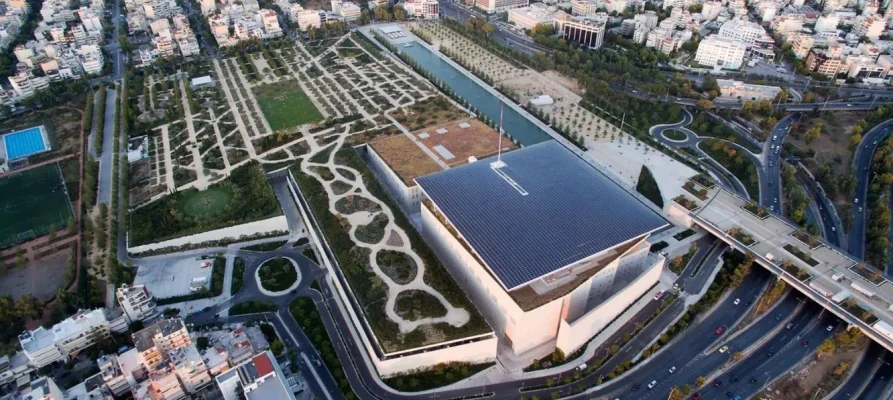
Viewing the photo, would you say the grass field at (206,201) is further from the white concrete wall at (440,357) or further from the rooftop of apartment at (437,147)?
the white concrete wall at (440,357)

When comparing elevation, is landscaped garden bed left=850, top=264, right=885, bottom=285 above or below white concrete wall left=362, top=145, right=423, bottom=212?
above

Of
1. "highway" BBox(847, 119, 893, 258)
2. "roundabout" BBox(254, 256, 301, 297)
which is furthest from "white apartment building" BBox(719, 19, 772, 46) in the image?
"roundabout" BBox(254, 256, 301, 297)

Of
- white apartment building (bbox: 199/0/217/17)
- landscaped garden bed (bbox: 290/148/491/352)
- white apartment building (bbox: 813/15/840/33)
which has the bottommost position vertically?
landscaped garden bed (bbox: 290/148/491/352)

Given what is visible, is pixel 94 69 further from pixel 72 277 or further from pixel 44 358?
pixel 44 358

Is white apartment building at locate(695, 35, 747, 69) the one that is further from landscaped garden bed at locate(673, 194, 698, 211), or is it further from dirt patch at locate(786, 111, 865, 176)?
landscaped garden bed at locate(673, 194, 698, 211)

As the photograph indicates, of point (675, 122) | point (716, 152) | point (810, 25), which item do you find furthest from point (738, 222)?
point (810, 25)

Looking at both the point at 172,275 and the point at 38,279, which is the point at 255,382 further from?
the point at 38,279
